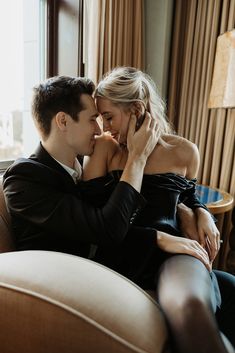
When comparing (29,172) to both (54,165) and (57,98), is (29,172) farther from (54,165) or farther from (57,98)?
(57,98)

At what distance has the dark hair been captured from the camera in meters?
1.05

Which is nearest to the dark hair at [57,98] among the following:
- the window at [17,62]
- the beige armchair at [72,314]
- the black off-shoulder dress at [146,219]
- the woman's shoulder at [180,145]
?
the black off-shoulder dress at [146,219]

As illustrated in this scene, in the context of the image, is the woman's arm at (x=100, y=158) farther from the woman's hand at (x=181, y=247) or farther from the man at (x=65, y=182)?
the woman's hand at (x=181, y=247)

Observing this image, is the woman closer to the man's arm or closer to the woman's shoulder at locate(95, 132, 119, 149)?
the woman's shoulder at locate(95, 132, 119, 149)

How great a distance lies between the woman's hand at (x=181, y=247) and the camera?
979 mm

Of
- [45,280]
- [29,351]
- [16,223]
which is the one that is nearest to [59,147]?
[16,223]

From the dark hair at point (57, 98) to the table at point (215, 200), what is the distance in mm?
Answer: 848

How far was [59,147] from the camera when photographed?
110 cm

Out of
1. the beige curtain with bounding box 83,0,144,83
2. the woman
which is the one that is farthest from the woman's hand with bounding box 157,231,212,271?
the beige curtain with bounding box 83,0,144,83

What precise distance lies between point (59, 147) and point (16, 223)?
0.28 m

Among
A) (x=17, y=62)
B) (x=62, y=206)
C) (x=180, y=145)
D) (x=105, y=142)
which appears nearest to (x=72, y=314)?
(x=62, y=206)

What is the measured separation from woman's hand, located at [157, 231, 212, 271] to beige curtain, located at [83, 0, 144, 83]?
110cm

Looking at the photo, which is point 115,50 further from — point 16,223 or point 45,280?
point 45,280

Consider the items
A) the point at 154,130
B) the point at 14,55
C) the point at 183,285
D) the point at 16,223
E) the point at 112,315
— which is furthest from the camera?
the point at 14,55
